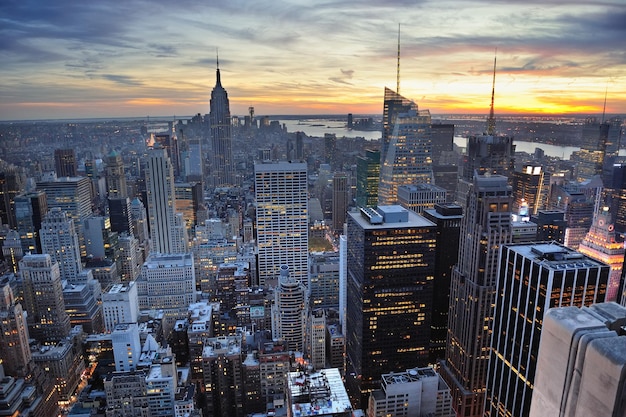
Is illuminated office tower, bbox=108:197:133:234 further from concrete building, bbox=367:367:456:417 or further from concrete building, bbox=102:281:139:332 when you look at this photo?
concrete building, bbox=367:367:456:417

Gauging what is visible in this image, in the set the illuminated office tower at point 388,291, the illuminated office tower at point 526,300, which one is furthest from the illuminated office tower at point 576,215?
the illuminated office tower at point 526,300

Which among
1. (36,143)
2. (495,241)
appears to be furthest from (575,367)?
(36,143)

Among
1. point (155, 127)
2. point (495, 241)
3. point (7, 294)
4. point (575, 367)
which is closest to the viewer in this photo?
point (575, 367)

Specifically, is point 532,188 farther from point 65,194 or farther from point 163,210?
point 65,194

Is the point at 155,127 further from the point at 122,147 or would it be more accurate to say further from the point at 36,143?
the point at 36,143

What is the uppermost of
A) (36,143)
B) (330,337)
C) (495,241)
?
(36,143)

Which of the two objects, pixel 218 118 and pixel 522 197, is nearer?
pixel 522 197

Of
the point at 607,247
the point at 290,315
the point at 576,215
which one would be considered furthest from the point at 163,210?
the point at 576,215

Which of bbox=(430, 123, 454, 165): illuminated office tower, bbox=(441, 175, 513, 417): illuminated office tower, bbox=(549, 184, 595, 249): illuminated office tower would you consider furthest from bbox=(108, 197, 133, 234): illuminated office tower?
bbox=(549, 184, 595, 249): illuminated office tower
